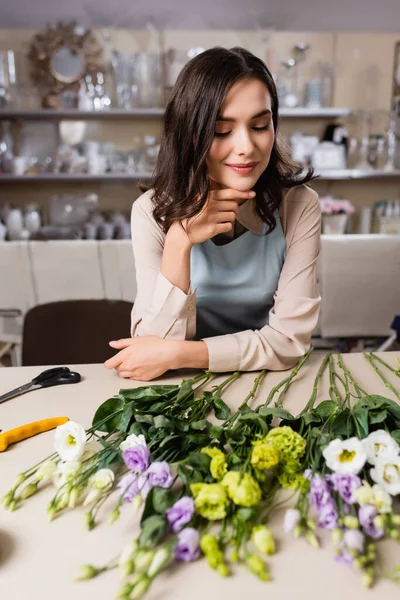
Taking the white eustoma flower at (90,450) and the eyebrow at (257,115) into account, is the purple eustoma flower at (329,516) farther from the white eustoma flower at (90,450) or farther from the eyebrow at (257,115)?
the eyebrow at (257,115)

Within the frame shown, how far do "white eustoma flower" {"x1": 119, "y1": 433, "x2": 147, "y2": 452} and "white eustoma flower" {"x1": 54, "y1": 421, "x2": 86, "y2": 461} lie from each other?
0.17ft

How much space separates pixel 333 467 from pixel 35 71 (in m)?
4.12

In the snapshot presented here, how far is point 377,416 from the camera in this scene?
745mm

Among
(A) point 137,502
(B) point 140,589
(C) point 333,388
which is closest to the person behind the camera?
(B) point 140,589

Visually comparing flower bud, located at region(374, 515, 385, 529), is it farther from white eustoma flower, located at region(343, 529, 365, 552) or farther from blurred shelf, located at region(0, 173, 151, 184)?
blurred shelf, located at region(0, 173, 151, 184)

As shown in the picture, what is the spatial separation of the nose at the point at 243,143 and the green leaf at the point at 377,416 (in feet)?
1.89

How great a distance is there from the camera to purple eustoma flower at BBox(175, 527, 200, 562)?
22.3 inches

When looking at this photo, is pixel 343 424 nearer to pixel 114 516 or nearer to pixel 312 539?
pixel 312 539

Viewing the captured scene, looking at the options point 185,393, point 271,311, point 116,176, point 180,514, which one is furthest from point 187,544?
point 116,176

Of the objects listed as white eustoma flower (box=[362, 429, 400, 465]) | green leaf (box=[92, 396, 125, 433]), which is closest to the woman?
green leaf (box=[92, 396, 125, 433])

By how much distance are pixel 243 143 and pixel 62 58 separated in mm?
3425

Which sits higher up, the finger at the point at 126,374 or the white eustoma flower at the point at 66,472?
the white eustoma flower at the point at 66,472

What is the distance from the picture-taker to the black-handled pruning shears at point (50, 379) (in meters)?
1.03

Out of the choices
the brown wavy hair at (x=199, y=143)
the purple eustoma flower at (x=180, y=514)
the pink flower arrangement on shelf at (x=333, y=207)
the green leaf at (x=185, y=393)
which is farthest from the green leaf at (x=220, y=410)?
the pink flower arrangement on shelf at (x=333, y=207)
